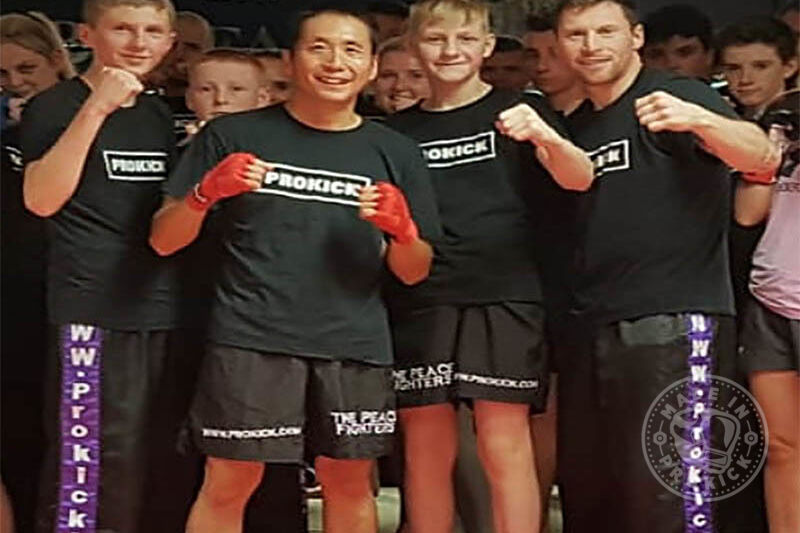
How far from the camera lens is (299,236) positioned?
5.00 ft

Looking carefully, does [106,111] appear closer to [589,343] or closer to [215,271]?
[215,271]

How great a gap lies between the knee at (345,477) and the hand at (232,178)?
0.33 meters

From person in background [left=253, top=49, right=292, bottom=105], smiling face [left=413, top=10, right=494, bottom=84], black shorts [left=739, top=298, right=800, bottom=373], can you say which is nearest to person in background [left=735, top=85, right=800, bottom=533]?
black shorts [left=739, top=298, right=800, bottom=373]

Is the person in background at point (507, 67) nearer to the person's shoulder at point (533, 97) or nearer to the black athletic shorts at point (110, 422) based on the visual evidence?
the person's shoulder at point (533, 97)

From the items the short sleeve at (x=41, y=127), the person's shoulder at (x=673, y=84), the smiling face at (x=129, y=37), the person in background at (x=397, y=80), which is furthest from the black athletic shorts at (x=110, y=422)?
the person's shoulder at (x=673, y=84)

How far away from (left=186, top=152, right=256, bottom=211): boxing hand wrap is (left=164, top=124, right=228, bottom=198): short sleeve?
0.14ft

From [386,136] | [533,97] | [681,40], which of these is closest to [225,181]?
[386,136]

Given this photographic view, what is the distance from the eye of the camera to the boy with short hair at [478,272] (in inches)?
63.7

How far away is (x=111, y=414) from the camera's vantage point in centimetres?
162

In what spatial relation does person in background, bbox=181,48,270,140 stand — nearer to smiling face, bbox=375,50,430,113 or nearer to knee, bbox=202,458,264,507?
smiling face, bbox=375,50,430,113

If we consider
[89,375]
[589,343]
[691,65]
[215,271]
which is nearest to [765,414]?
[589,343]

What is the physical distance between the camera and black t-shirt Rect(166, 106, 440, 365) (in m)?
1.52

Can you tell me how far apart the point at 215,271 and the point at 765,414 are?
0.68m

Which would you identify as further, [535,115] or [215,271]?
[215,271]
